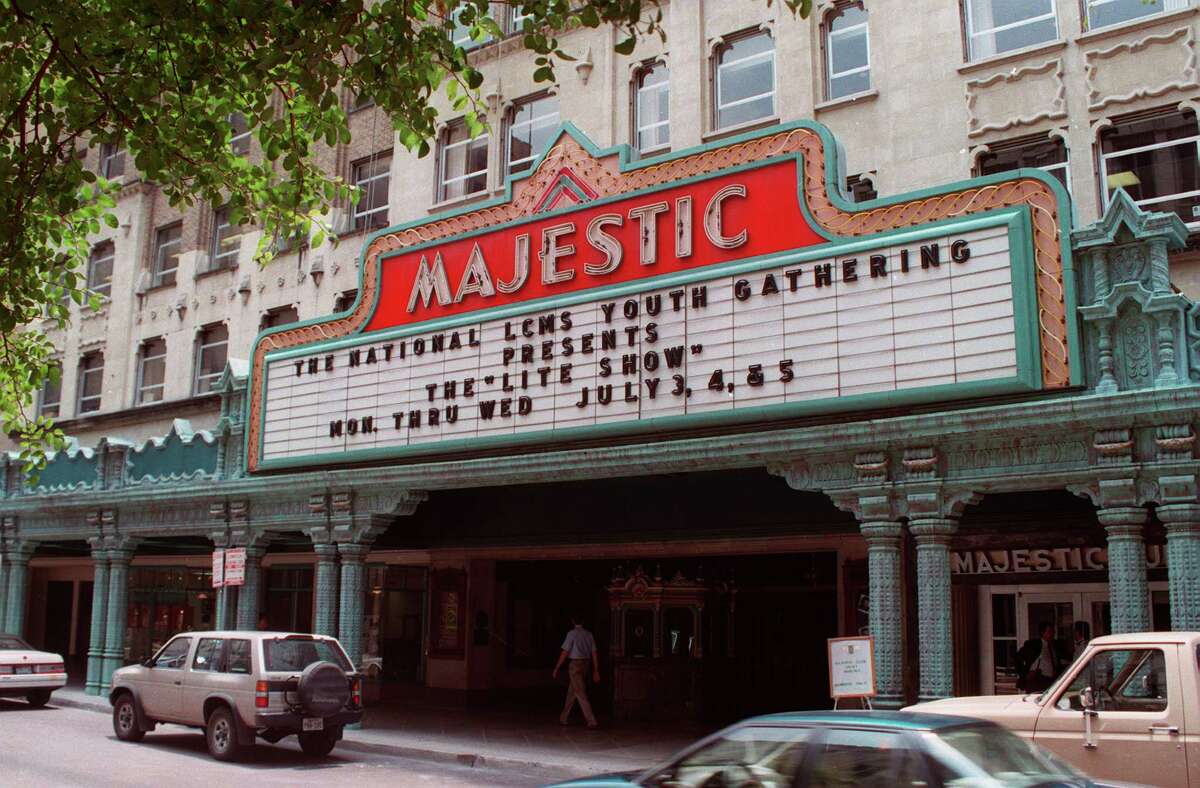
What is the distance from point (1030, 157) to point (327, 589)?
13.2 metres

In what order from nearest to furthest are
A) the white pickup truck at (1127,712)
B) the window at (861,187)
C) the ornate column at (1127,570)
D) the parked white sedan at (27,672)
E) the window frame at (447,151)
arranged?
the white pickup truck at (1127,712)
the ornate column at (1127,570)
the window at (861,187)
the parked white sedan at (27,672)
the window frame at (447,151)

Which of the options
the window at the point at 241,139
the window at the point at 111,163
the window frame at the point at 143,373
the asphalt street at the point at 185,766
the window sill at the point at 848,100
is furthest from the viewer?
the window at the point at 111,163

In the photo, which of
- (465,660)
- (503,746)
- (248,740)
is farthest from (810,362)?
(465,660)

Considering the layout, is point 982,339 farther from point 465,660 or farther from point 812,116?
point 465,660

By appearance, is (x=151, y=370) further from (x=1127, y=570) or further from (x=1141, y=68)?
(x=1127, y=570)

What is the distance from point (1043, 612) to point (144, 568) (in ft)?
78.1

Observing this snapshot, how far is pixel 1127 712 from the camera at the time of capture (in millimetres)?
9320

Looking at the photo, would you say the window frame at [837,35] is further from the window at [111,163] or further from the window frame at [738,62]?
Answer: the window at [111,163]

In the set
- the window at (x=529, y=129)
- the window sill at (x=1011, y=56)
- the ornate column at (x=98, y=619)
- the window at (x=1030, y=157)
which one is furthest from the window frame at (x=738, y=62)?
the ornate column at (x=98, y=619)

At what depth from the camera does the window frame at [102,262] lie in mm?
32156

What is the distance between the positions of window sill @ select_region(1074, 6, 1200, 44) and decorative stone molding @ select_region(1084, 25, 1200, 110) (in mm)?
175

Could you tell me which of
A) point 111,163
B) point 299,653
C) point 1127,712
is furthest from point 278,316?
point 1127,712

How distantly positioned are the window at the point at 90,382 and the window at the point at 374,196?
10202 mm

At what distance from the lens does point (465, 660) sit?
2433 centimetres
